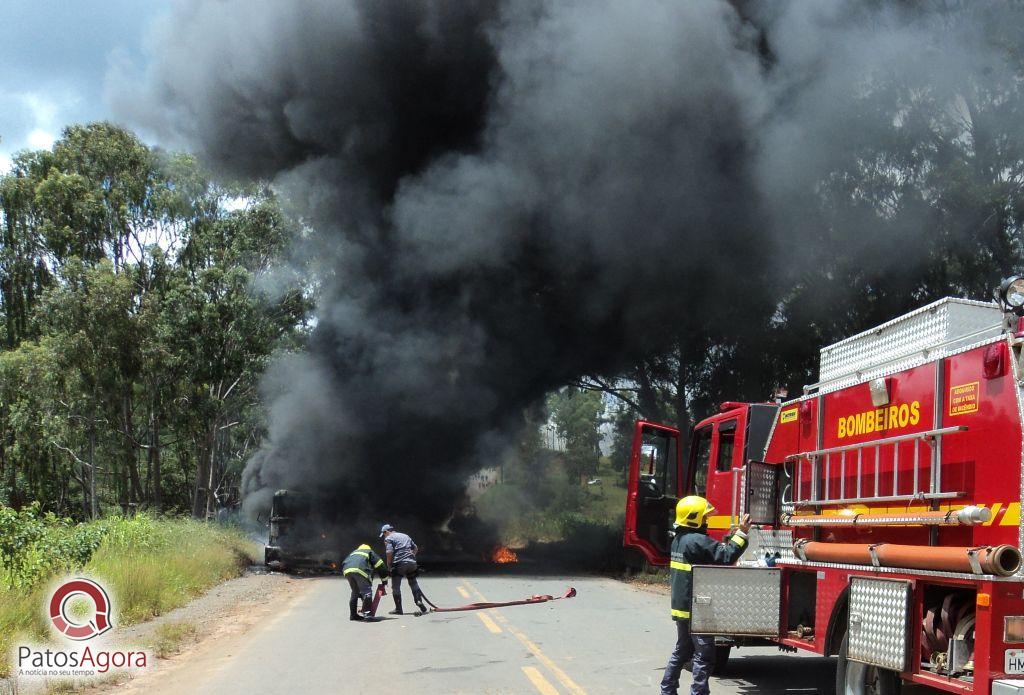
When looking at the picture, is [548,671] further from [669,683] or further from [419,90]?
[419,90]

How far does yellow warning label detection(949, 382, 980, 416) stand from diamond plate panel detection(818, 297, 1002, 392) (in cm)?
28

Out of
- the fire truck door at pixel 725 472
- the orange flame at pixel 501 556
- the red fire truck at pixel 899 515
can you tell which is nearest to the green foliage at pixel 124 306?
the orange flame at pixel 501 556

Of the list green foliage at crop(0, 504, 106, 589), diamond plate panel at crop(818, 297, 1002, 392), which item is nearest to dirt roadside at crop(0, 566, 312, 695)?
green foliage at crop(0, 504, 106, 589)

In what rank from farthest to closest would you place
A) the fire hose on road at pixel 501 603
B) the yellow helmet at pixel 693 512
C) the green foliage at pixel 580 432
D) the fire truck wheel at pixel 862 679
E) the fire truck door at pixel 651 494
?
the green foliage at pixel 580 432
the fire hose on road at pixel 501 603
the fire truck door at pixel 651 494
the yellow helmet at pixel 693 512
the fire truck wheel at pixel 862 679

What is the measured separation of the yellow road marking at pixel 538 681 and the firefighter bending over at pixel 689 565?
139 cm

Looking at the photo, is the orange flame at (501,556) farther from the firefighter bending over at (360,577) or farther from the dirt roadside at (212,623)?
the firefighter bending over at (360,577)

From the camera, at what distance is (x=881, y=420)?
6.51 m

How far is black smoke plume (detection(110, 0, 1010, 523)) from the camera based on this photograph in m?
19.6

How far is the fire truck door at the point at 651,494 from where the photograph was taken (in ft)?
35.1

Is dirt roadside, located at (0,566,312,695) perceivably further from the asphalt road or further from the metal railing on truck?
the metal railing on truck

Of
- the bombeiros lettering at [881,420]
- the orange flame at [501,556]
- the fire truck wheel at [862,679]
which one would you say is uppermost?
the bombeiros lettering at [881,420]

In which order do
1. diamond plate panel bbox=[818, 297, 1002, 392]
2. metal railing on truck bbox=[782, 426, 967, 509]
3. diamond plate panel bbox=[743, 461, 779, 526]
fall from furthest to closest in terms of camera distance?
diamond plate panel bbox=[743, 461, 779, 526] → diamond plate panel bbox=[818, 297, 1002, 392] → metal railing on truck bbox=[782, 426, 967, 509]

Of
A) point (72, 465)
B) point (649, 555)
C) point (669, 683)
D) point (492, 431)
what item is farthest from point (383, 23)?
point (72, 465)

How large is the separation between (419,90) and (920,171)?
11.8 meters
